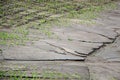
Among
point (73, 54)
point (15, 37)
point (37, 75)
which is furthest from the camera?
point (15, 37)

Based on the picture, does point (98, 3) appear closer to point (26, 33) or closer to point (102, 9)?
point (102, 9)

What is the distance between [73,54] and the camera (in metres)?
4.80

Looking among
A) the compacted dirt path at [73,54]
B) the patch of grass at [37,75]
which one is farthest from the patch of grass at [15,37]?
the patch of grass at [37,75]

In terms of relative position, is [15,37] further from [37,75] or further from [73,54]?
[37,75]

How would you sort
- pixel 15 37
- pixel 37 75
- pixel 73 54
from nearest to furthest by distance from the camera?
pixel 37 75
pixel 73 54
pixel 15 37

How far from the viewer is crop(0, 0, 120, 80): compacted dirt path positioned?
4137mm

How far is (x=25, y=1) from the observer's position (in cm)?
937

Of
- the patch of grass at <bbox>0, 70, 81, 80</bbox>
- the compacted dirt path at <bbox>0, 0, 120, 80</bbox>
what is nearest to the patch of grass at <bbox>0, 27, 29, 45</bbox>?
the compacted dirt path at <bbox>0, 0, 120, 80</bbox>

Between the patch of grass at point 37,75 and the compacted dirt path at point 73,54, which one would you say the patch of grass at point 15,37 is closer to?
the compacted dirt path at point 73,54

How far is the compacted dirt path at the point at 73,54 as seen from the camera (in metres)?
4.14

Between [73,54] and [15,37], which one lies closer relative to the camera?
[73,54]

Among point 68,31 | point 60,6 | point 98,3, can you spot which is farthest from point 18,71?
point 98,3

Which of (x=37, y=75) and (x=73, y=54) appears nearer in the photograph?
(x=37, y=75)

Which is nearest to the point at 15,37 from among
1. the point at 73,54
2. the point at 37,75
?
the point at 73,54
